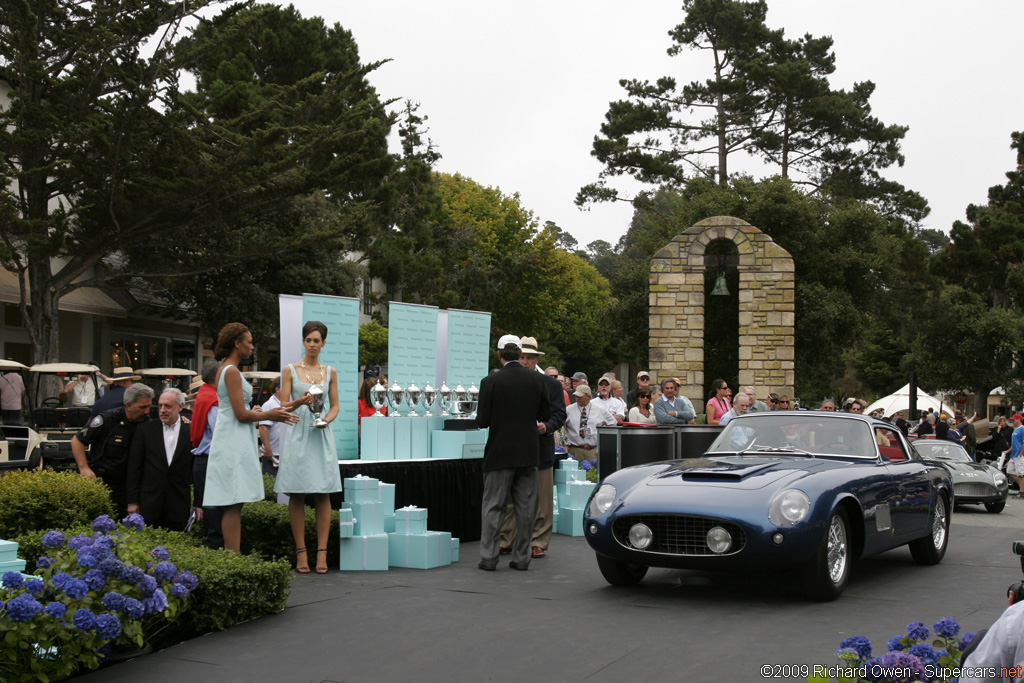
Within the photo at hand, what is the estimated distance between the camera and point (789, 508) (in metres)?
7.20

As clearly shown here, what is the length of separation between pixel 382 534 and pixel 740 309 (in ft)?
56.9

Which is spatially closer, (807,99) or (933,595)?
(933,595)

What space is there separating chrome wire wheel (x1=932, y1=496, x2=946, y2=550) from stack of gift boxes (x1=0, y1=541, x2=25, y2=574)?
24.7 feet

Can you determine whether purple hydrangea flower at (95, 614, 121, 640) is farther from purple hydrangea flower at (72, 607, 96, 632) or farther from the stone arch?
the stone arch

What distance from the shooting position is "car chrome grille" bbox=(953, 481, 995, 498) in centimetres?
1723

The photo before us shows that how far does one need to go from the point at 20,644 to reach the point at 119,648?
38.4 inches

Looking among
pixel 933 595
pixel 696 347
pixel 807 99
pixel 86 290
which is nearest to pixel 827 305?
pixel 696 347

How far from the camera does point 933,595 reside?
786 centimetres

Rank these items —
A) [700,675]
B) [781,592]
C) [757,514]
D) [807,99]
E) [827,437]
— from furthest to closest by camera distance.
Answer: [807,99] < [827,437] < [781,592] < [757,514] < [700,675]

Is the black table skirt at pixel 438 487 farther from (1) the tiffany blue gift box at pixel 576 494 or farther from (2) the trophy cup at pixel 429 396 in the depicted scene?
(1) the tiffany blue gift box at pixel 576 494

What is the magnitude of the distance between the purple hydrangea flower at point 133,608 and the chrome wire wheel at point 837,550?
4699mm

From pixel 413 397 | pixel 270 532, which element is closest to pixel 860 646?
pixel 270 532

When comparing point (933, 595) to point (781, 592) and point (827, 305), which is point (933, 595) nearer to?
point (781, 592)

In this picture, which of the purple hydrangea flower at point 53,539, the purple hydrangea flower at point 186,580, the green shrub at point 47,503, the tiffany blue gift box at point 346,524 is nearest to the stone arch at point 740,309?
Result: the tiffany blue gift box at point 346,524
